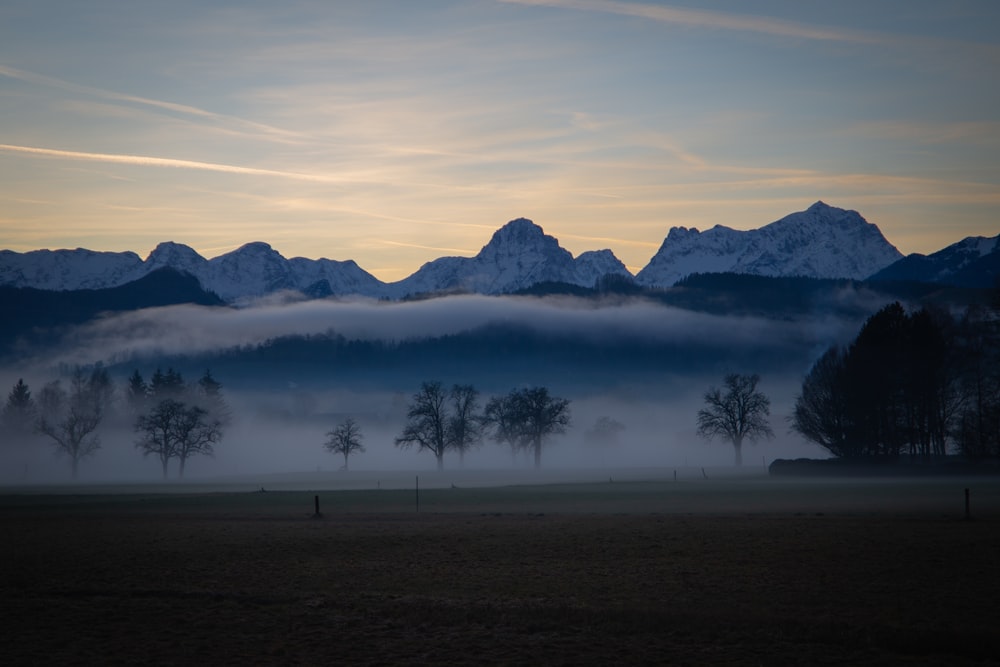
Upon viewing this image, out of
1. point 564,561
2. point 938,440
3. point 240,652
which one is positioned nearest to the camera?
point 240,652

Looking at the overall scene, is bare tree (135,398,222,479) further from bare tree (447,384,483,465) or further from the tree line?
bare tree (447,384,483,465)

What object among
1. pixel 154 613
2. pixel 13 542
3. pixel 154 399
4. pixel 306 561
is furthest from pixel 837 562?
pixel 154 399

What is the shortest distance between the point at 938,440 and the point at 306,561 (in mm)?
80969

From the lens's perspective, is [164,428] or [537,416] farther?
[537,416]

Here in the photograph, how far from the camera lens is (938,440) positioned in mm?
97062

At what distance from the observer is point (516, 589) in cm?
2966

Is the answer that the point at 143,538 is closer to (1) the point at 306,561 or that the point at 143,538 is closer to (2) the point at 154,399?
(1) the point at 306,561

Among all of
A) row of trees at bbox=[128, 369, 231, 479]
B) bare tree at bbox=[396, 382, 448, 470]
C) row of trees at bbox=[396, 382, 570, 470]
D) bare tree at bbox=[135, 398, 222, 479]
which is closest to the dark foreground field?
bare tree at bbox=[135, 398, 222, 479]

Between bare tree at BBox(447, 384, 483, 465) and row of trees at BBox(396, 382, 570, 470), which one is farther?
bare tree at BBox(447, 384, 483, 465)

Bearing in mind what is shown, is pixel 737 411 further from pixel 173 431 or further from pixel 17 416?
pixel 17 416

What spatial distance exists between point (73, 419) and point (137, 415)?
2367 centimetres

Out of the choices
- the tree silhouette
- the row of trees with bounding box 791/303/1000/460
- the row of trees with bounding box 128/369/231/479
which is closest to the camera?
the row of trees with bounding box 791/303/1000/460

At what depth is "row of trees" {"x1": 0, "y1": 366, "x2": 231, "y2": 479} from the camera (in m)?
128

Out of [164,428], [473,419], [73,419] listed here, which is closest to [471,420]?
[473,419]
